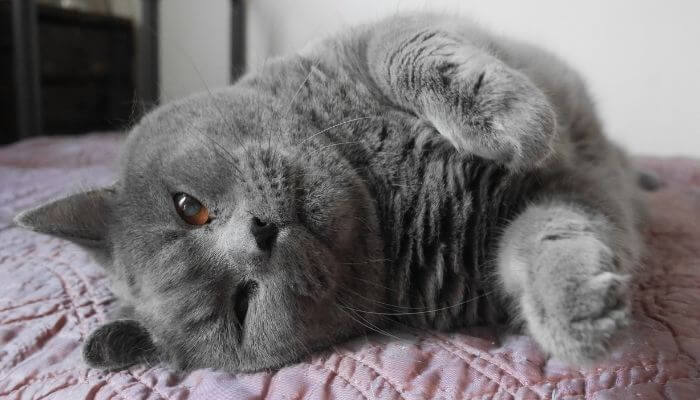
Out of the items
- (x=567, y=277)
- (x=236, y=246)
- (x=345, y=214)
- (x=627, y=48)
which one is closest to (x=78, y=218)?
(x=236, y=246)

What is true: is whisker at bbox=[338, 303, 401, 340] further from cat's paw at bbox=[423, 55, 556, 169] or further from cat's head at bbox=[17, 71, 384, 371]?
cat's paw at bbox=[423, 55, 556, 169]

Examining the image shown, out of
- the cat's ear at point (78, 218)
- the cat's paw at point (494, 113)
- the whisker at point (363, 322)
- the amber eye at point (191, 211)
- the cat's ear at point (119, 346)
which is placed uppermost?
the cat's paw at point (494, 113)

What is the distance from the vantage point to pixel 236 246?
78 cm

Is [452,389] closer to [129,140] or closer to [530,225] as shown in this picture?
[530,225]

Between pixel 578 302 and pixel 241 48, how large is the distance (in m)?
2.76

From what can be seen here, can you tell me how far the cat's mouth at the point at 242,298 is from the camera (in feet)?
2.73

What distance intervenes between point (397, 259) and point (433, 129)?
8.9 inches

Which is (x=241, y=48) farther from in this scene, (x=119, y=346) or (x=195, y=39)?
(x=119, y=346)

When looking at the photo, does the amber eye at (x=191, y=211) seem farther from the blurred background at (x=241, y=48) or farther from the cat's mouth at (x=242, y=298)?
the blurred background at (x=241, y=48)

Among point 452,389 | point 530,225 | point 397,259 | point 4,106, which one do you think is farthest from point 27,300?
point 4,106

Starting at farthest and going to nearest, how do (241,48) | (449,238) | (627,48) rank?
1. (241,48)
2. (627,48)
3. (449,238)

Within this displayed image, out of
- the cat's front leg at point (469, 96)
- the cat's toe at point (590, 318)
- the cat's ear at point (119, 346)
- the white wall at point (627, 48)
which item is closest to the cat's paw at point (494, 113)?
the cat's front leg at point (469, 96)

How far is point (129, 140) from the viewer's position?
1.08m

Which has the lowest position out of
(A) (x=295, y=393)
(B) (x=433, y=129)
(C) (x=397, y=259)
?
(A) (x=295, y=393)
